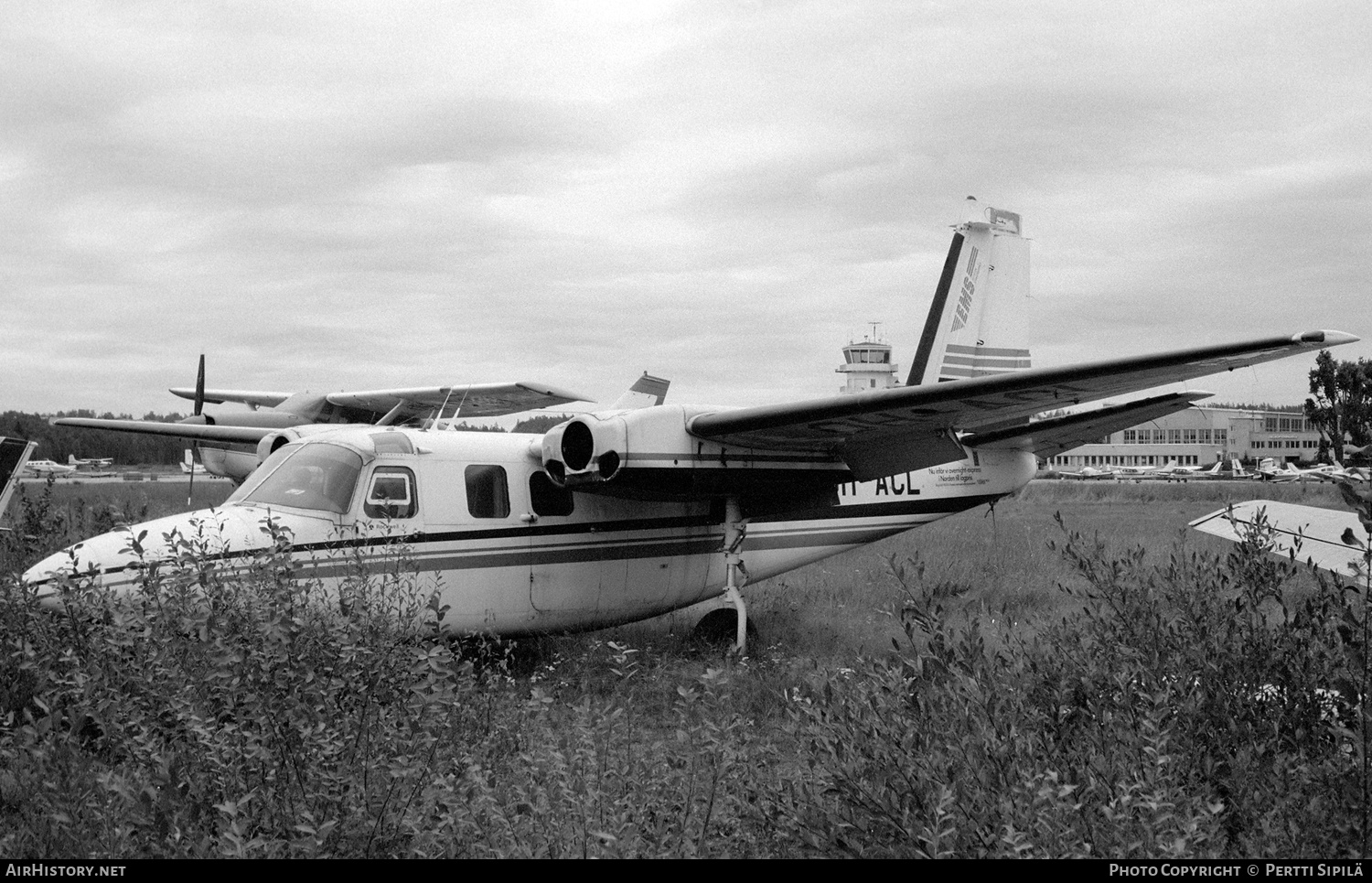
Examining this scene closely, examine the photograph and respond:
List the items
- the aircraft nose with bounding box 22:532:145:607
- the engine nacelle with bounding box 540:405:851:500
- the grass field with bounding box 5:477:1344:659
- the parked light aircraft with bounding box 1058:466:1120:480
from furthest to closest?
the parked light aircraft with bounding box 1058:466:1120:480 → the grass field with bounding box 5:477:1344:659 → the engine nacelle with bounding box 540:405:851:500 → the aircraft nose with bounding box 22:532:145:607

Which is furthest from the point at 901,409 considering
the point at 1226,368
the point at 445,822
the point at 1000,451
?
the point at 445,822

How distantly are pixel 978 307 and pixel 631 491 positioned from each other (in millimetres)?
5860

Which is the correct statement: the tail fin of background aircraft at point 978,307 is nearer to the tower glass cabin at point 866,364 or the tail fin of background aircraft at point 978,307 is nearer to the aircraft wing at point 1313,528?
the aircraft wing at point 1313,528

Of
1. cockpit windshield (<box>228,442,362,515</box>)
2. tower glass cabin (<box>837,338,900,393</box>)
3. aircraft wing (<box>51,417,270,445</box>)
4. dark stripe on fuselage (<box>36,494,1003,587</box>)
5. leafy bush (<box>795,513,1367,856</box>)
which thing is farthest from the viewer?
tower glass cabin (<box>837,338,900,393</box>)

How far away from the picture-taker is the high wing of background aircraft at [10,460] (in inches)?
580

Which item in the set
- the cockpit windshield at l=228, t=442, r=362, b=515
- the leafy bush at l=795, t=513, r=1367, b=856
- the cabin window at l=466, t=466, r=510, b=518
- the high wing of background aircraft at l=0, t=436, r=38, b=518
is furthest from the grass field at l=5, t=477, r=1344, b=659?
the cabin window at l=466, t=466, r=510, b=518

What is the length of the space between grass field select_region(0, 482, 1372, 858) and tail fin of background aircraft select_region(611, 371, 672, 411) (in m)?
6.00

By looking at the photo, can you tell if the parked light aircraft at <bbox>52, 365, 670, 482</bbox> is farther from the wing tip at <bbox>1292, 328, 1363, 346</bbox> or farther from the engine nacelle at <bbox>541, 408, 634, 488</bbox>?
the wing tip at <bbox>1292, 328, 1363, 346</bbox>

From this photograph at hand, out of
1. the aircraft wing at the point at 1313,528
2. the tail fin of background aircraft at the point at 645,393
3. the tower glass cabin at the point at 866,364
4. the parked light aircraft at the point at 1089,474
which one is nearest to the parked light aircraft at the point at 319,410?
the tail fin of background aircraft at the point at 645,393

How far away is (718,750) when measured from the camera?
434 centimetres

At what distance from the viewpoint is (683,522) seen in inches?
444

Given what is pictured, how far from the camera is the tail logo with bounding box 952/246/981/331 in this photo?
13.5m

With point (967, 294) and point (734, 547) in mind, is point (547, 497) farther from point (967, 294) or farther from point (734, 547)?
point (967, 294)

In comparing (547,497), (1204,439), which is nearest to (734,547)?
(547,497)
